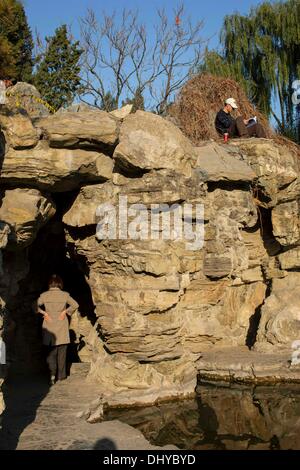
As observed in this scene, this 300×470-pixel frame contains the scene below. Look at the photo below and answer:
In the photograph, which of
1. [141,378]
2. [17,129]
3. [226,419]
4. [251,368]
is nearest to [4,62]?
[17,129]

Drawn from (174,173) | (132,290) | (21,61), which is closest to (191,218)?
→ (174,173)

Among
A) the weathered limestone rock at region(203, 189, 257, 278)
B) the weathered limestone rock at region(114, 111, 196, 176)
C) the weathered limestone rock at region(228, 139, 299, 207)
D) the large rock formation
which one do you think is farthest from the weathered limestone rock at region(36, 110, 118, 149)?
the weathered limestone rock at region(228, 139, 299, 207)

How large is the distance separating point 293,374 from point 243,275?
7.12 ft

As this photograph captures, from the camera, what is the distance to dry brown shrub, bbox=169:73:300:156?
1069cm

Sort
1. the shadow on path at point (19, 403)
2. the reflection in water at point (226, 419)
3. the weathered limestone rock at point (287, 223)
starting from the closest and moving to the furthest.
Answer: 1. the shadow on path at point (19, 403)
2. the reflection in water at point (226, 419)
3. the weathered limestone rock at point (287, 223)

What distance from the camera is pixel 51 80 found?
16.1m

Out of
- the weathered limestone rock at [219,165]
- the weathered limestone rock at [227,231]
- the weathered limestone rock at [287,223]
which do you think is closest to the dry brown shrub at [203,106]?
the weathered limestone rock at [219,165]

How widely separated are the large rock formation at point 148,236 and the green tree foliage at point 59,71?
8.06 metres

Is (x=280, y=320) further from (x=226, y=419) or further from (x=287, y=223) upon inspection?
(x=226, y=419)

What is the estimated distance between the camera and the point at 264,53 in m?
15.4

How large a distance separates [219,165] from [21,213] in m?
3.26

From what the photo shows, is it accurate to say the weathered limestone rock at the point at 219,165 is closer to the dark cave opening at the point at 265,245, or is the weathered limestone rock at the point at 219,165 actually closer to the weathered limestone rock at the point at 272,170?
the weathered limestone rock at the point at 272,170

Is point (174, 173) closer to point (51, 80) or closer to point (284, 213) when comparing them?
point (284, 213)

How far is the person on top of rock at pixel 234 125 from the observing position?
32.5 feet
